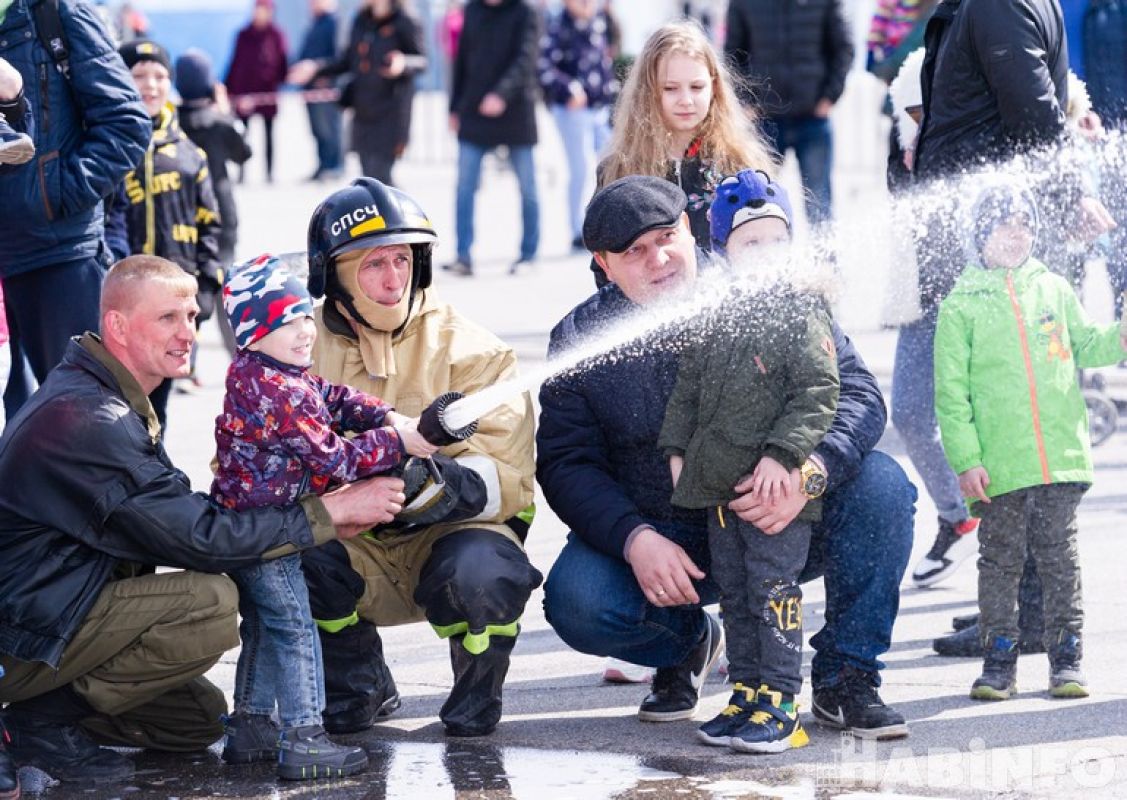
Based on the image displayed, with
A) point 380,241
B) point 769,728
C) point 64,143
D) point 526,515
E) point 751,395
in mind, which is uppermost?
point 64,143

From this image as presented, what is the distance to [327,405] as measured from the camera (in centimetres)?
502

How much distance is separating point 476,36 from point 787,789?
32.4ft

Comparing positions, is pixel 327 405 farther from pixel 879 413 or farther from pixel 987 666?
pixel 987 666

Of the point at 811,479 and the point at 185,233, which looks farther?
A: the point at 185,233

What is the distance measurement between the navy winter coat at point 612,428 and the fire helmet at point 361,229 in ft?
1.46

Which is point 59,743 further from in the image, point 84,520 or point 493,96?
point 493,96

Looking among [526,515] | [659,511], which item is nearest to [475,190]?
[526,515]

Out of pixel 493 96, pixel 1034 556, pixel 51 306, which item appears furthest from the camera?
pixel 493 96

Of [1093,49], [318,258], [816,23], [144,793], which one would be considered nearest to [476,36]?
[816,23]

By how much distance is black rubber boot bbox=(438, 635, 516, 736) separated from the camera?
17.0 feet

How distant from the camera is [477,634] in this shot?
5176mm

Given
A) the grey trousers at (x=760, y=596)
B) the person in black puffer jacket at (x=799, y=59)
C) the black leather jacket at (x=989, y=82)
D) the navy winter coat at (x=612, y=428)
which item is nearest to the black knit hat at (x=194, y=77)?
the person in black puffer jacket at (x=799, y=59)

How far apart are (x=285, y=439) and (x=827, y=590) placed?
143 centimetres

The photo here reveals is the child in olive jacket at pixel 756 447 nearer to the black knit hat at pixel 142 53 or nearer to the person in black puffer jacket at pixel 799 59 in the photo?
the black knit hat at pixel 142 53
